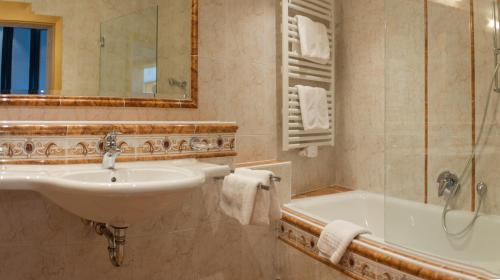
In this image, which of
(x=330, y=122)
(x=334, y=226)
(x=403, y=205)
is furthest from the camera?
(x=330, y=122)

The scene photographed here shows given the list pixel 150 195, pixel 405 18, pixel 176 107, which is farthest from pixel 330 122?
pixel 150 195

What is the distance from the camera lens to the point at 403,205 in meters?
1.59

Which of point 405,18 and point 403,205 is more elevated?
point 405,18

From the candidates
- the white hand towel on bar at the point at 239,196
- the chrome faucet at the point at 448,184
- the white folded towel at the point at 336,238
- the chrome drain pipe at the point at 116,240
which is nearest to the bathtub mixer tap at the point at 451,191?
the chrome faucet at the point at 448,184

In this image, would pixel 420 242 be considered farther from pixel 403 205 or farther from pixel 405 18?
pixel 405 18

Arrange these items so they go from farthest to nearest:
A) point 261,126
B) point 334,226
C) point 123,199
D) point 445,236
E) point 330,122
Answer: point 330,122 → point 261,126 → point 445,236 → point 334,226 → point 123,199

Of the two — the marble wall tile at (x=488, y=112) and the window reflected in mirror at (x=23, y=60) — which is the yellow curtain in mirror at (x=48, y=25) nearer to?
the window reflected in mirror at (x=23, y=60)

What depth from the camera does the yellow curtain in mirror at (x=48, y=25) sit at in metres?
1.24

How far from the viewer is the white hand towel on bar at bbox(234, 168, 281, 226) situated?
52.8 inches

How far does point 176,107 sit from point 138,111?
0.59ft

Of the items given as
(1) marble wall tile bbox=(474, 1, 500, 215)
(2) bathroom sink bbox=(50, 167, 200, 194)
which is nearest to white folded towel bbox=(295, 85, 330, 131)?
(1) marble wall tile bbox=(474, 1, 500, 215)

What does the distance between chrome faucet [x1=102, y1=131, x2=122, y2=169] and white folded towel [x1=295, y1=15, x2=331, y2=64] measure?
4.40 ft

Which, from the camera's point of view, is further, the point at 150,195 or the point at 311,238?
the point at 311,238

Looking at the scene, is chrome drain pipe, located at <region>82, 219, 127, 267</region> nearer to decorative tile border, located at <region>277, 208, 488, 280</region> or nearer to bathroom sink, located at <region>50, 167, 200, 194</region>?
bathroom sink, located at <region>50, 167, 200, 194</region>
